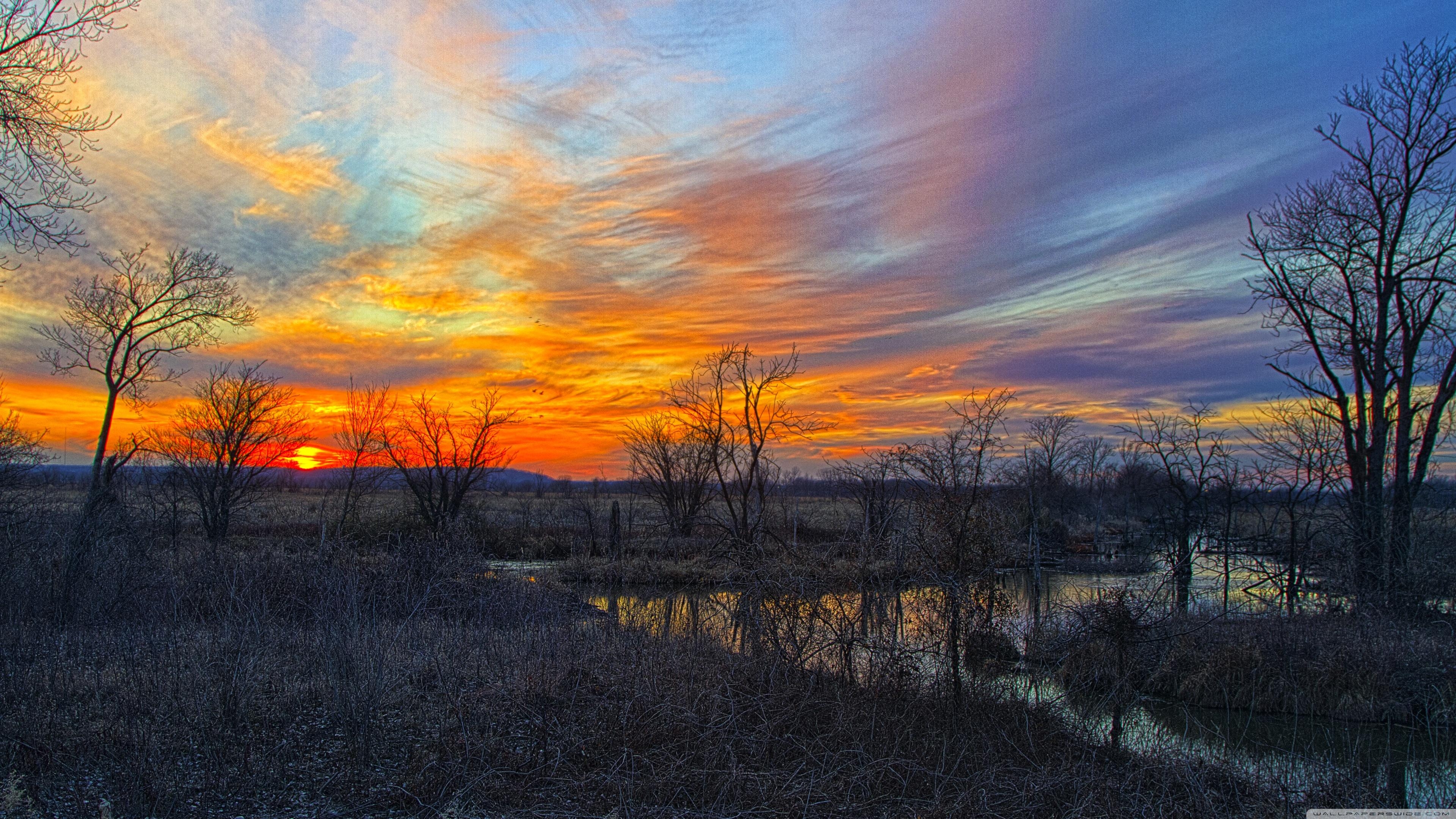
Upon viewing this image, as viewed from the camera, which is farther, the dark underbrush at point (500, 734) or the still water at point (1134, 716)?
the still water at point (1134, 716)

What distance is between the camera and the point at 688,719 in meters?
7.79

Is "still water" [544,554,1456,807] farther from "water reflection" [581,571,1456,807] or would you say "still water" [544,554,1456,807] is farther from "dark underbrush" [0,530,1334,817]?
"dark underbrush" [0,530,1334,817]

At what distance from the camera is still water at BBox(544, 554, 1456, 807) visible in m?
9.14

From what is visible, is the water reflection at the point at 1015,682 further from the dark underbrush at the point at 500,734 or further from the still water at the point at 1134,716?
the dark underbrush at the point at 500,734

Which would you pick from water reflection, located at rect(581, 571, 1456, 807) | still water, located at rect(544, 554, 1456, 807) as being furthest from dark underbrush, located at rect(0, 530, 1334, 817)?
still water, located at rect(544, 554, 1456, 807)

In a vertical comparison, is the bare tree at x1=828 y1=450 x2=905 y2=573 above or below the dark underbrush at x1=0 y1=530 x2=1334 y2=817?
above

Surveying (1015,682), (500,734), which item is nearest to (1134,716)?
(1015,682)

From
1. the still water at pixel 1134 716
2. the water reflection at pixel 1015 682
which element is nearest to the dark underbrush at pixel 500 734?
the water reflection at pixel 1015 682

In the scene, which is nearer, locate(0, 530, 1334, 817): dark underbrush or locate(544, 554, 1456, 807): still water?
locate(0, 530, 1334, 817): dark underbrush

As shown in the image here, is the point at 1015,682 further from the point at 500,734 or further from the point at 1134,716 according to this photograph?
the point at 500,734

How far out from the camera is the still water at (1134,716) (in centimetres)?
914

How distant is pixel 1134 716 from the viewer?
11.8 m

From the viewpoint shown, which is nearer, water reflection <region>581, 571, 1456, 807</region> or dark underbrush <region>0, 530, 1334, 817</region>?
dark underbrush <region>0, 530, 1334, 817</region>

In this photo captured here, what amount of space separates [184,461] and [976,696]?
2451 cm
